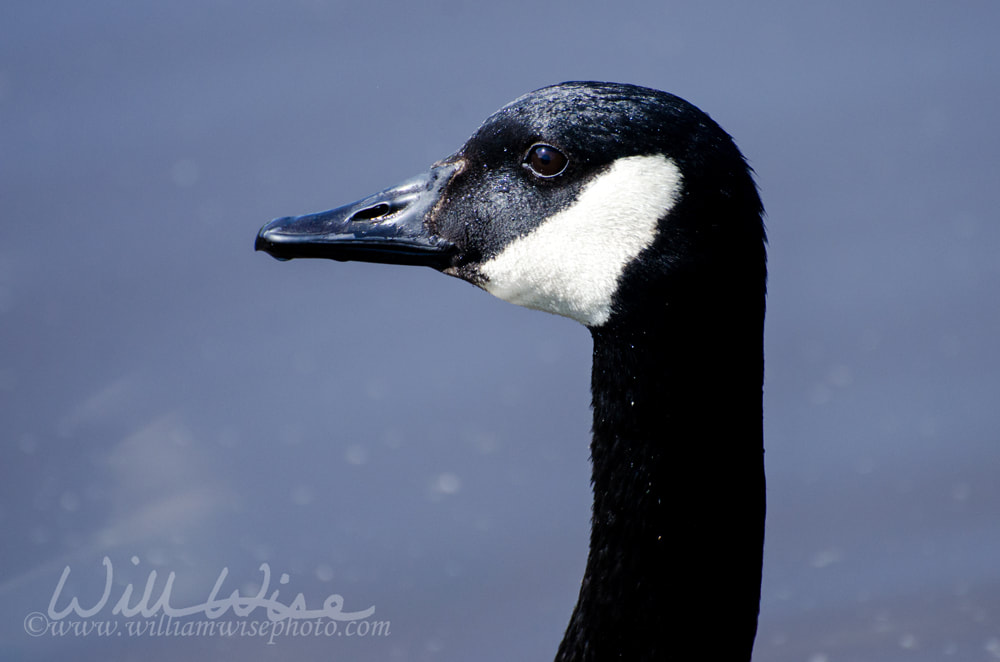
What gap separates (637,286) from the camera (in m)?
2.89

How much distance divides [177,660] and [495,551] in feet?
4.00

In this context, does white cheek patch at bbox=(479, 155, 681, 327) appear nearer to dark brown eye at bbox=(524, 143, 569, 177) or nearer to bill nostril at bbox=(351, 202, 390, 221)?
dark brown eye at bbox=(524, 143, 569, 177)

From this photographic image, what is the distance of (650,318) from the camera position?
2889mm

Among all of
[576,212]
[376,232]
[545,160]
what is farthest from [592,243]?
[376,232]

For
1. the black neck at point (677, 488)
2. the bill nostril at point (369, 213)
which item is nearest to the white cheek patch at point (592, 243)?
the black neck at point (677, 488)

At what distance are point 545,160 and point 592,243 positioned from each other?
0.78 ft

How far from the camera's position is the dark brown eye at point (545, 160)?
9.85 feet

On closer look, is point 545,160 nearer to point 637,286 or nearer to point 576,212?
point 576,212

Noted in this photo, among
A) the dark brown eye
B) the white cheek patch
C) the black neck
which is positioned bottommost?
the black neck

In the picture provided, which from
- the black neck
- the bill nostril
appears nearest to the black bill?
the bill nostril

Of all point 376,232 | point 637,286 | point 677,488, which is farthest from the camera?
point 376,232

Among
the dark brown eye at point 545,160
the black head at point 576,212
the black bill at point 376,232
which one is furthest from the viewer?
the black bill at point 376,232

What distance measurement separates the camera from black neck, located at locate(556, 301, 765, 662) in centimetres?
292

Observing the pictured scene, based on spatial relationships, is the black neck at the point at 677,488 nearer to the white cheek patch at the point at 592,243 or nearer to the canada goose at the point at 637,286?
the canada goose at the point at 637,286
